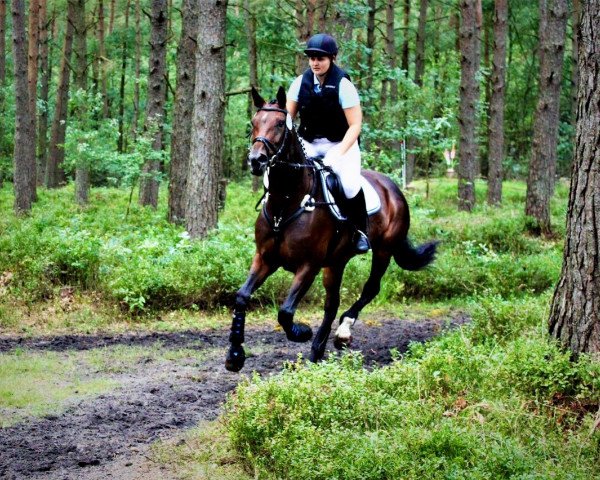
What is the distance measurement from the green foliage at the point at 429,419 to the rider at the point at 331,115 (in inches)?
103

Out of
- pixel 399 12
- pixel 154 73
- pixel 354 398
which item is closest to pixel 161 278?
pixel 354 398

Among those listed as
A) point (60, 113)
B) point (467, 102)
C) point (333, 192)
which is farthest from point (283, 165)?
point (60, 113)

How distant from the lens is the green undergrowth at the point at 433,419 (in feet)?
17.9

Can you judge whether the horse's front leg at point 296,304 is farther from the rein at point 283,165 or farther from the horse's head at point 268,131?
the horse's head at point 268,131

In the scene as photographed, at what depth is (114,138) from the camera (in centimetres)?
2319

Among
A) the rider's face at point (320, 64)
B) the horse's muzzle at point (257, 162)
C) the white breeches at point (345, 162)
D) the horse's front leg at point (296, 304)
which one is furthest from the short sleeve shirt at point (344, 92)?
the horse's front leg at point (296, 304)

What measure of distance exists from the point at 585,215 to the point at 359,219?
336cm

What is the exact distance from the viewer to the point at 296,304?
8531 mm

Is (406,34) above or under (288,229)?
above

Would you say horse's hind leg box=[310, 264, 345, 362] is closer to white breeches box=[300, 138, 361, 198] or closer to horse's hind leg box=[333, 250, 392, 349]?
horse's hind leg box=[333, 250, 392, 349]

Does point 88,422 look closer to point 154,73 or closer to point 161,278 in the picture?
point 161,278

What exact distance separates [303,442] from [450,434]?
1.02 metres

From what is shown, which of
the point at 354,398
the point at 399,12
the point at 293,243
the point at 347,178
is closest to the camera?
the point at 354,398

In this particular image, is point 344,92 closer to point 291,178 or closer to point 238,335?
point 291,178
